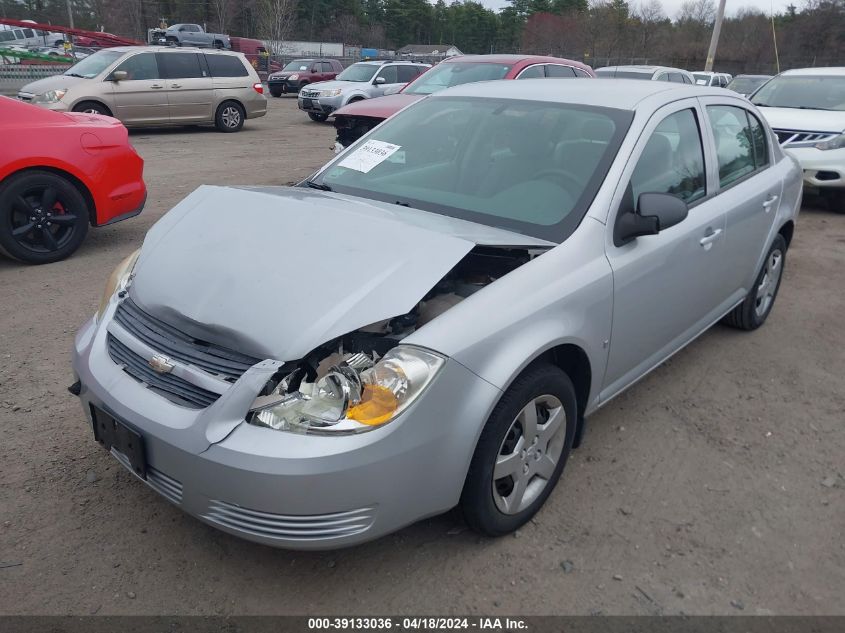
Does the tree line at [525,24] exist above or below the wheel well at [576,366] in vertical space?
above

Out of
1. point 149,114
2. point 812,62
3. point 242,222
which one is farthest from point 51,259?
point 812,62

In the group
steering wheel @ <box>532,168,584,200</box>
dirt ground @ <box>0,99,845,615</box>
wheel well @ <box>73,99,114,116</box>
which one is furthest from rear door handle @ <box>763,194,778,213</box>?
wheel well @ <box>73,99,114,116</box>

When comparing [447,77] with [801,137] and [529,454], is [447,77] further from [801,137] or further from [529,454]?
[529,454]

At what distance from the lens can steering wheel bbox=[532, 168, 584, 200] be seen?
2.98m

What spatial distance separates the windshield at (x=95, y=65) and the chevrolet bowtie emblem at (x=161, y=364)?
1256 centimetres

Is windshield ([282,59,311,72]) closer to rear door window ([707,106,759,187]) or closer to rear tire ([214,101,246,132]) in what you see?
rear tire ([214,101,246,132])

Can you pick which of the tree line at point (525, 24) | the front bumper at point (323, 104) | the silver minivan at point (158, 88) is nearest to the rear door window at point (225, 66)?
the silver minivan at point (158, 88)

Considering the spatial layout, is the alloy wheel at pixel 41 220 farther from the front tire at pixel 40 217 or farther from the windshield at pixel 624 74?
the windshield at pixel 624 74

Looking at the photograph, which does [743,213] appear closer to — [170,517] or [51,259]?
[170,517]

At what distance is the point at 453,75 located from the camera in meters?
9.82

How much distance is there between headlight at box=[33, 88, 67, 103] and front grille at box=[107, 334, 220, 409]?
11713 millimetres

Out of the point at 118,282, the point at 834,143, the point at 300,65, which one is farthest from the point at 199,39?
the point at 118,282

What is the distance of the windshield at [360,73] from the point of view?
18.2 meters

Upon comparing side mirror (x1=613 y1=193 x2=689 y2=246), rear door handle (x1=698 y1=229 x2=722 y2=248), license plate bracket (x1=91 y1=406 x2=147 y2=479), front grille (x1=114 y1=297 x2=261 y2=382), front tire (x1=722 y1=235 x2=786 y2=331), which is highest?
side mirror (x1=613 y1=193 x2=689 y2=246)
